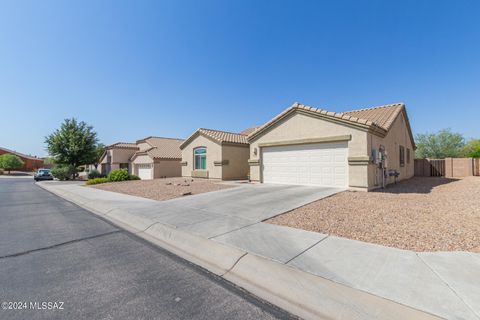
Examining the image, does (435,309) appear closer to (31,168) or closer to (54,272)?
(54,272)

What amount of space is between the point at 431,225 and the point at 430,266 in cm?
264

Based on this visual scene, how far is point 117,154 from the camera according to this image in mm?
30266

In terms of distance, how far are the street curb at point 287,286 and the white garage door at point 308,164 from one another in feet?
29.6

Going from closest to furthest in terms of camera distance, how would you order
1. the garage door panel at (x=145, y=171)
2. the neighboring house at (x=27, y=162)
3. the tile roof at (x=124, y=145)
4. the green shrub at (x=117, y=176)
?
the green shrub at (x=117, y=176) → the garage door panel at (x=145, y=171) → the tile roof at (x=124, y=145) → the neighboring house at (x=27, y=162)

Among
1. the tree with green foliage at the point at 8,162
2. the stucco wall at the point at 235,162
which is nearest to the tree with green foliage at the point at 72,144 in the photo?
the stucco wall at the point at 235,162

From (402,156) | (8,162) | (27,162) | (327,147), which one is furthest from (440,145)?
(27,162)

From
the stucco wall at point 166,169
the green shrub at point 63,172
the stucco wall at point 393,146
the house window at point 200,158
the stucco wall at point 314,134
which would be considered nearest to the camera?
the stucco wall at point 314,134

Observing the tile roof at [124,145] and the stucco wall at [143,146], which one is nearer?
the stucco wall at [143,146]

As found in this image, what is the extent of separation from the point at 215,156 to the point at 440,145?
39.2 meters

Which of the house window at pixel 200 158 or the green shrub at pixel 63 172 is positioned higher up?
the house window at pixel 200 158

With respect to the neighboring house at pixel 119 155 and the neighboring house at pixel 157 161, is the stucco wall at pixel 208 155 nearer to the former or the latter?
the neighboring house at pixel 157 161

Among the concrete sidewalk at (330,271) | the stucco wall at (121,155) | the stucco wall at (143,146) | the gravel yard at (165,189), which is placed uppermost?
the stucco wall at (143,146)

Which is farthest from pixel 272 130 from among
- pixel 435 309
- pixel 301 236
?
pixel 435 309

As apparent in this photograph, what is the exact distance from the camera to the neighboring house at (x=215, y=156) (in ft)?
60.6
